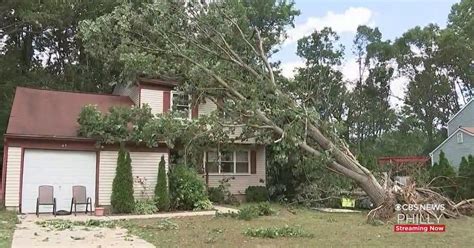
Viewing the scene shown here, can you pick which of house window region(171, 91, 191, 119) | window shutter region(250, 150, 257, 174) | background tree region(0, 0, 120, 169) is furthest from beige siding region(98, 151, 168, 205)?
background tree region(0, 0, 120, 169)

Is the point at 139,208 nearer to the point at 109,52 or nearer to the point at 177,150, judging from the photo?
the point at 177,150

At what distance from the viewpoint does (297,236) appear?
8883 mm

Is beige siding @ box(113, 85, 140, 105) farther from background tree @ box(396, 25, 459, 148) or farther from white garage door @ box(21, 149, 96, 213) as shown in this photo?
background tree @ box(396, 25, 459, 148)

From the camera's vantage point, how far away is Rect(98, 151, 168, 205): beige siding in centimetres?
1464

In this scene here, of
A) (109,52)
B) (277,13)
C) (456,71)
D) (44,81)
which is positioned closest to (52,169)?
(109,52)

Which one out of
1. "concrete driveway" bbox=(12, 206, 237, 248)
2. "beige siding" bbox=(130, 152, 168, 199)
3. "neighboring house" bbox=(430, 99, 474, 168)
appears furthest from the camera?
"neighboring house" bbox=(430, 99, 474, 168)

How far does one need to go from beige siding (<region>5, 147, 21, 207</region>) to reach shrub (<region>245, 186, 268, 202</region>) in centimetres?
853

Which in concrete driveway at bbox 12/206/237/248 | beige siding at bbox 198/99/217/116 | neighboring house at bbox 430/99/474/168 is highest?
beige siding at bbox 198/99/217/116

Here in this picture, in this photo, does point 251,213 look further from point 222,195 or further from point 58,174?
point 58,174

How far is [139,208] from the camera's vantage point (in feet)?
45.9

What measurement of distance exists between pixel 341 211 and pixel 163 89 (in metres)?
7.82

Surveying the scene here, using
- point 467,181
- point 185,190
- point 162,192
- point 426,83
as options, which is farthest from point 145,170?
point 426,83

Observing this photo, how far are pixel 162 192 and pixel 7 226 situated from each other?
5.19m

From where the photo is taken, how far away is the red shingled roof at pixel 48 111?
14141mm
